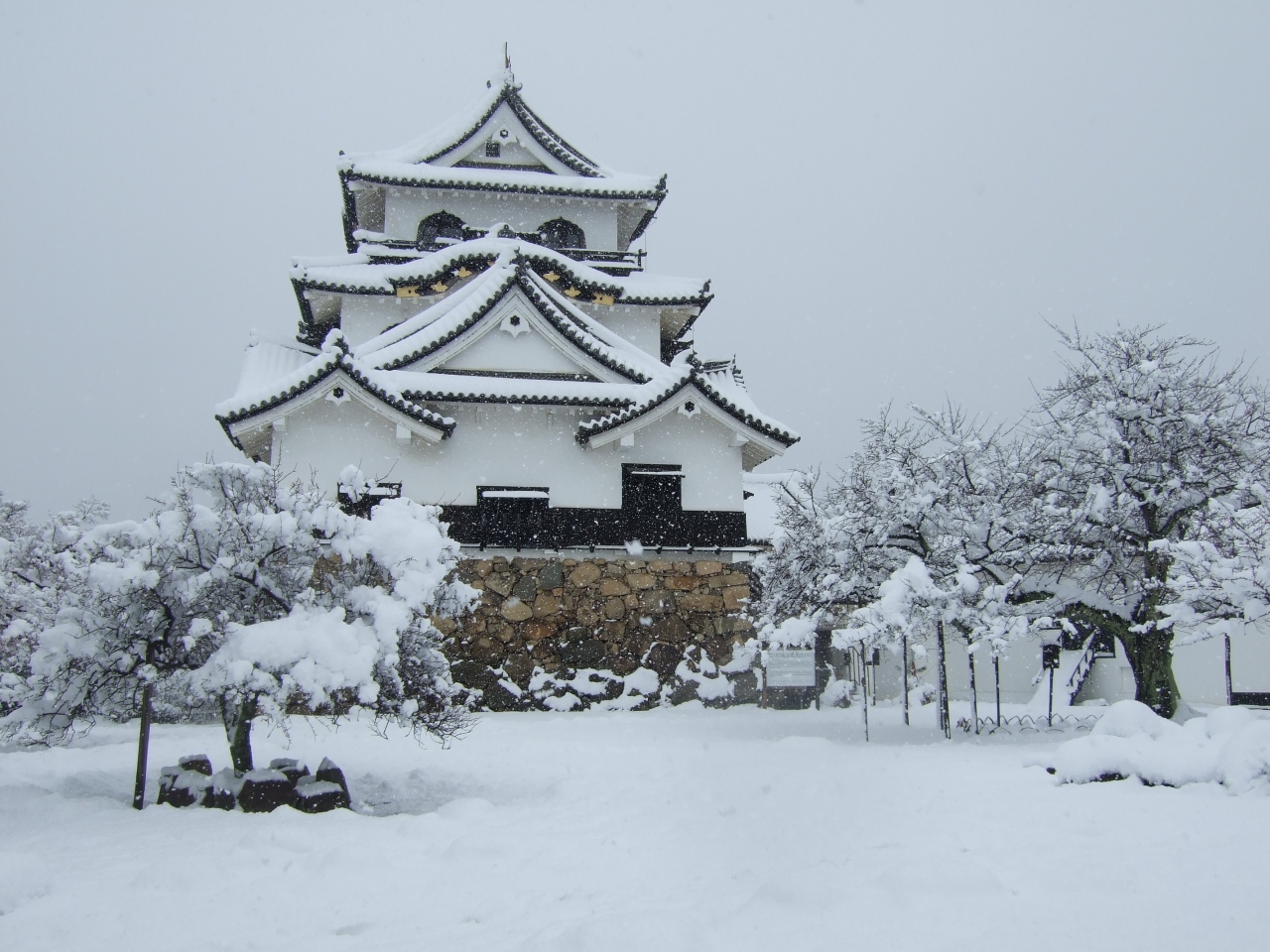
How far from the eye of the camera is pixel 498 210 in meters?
23.7

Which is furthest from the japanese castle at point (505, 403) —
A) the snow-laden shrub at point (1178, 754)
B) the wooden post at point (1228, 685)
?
the snow-laden shrub at point (1178, 754)

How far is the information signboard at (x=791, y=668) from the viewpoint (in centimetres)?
1445

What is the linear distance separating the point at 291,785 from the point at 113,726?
28.2 feet

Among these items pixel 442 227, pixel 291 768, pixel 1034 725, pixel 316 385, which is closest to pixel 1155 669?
pixel 1034 725

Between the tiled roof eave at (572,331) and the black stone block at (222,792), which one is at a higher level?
the tiled roof eave at (572,331)

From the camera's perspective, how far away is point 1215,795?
7.48m

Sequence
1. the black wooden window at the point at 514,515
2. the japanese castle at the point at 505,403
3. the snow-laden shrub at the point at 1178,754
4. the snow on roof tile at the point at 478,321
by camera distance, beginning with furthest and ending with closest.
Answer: the snow on roof tile at the point at 478,321, the black wooden window at the point at 514,515, the japanese castle at the point at 505,403, the snow-laden shrub at the point at 1178,754

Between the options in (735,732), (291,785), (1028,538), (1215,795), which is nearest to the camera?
(1215,795)

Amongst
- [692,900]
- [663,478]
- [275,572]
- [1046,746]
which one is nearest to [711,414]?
[663,478]

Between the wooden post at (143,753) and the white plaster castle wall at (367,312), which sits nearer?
the wooden post at (143,753)

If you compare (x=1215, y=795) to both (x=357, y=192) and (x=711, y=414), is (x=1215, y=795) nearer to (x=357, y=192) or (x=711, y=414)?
(x=711, y=414)

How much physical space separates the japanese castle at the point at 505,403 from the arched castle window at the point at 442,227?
1136 mm

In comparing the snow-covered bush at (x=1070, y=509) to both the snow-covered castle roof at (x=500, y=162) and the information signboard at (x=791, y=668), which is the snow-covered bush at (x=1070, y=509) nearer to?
the information signboard at (x=791, y=668)

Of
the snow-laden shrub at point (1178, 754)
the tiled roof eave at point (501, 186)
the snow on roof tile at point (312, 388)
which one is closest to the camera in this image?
the snow-laden shrub at point (1178, 754)
